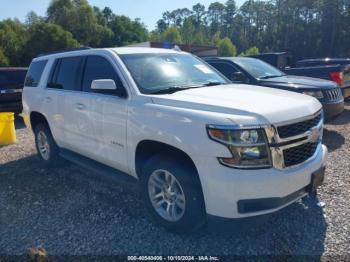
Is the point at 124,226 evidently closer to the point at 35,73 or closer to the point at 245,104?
the point at 245,104

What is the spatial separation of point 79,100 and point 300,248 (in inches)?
125

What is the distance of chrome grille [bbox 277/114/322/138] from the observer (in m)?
2.86

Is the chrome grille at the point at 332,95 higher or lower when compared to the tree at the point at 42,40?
lower

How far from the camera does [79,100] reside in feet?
14.3

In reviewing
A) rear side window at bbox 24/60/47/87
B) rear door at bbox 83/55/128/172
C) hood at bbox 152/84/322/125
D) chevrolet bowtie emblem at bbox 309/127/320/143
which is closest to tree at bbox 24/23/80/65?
rear side window at bbox 24/60/47/87

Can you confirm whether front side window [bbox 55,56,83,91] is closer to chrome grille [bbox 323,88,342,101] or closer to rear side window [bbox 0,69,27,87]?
chrome grille [bbox 323,88,342,101]

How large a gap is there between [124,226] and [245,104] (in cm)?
189

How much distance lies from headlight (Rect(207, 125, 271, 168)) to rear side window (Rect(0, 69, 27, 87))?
9718 mm

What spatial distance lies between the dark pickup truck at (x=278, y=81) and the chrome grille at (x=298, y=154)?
353 centimetres

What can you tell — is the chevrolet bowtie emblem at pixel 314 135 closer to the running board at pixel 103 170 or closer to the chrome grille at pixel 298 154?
the chrome grille at pixel 298 154

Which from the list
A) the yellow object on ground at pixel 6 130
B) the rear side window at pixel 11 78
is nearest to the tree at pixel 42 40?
the rear side window at pixel 11 78

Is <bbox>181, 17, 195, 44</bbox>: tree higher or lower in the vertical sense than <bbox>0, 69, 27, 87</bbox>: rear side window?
higher

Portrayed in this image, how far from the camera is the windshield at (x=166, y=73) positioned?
3752 mm

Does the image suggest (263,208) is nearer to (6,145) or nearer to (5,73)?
(6,145)
